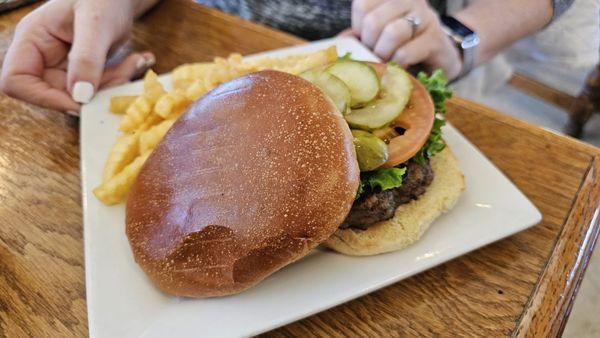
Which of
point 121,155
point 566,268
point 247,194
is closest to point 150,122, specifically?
point 121,155

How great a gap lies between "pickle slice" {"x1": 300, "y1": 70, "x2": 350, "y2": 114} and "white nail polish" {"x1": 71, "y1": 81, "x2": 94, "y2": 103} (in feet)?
2.53

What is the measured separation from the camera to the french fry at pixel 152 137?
1.33 m

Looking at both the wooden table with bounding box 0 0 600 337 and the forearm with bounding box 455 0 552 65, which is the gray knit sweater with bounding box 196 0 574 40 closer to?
the forearm with bounding box 455 0 552 65

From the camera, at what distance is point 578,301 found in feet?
7.09

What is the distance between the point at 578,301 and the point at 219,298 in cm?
182

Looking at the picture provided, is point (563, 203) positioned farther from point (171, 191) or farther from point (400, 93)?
point (171, 191)

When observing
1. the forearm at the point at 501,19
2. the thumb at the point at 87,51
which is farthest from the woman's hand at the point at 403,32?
the thumb at the point at 87,51

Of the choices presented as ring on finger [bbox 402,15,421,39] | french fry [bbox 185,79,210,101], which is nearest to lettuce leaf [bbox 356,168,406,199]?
french fry [bbox 185,79,210,101]

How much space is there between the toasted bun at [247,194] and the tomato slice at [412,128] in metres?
0.18

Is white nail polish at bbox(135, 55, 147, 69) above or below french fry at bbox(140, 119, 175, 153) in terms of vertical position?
below

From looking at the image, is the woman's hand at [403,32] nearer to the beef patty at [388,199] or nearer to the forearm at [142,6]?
the beef patty at [388,199]

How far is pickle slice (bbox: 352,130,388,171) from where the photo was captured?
1.11 meters

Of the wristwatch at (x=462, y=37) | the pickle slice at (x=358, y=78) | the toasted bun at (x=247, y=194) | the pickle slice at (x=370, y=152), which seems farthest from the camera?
the wristwatch at (x=462, y=37)

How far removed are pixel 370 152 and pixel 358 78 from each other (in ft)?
0.85
